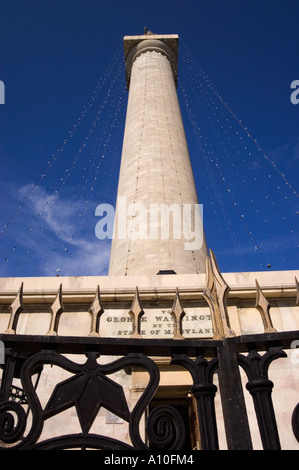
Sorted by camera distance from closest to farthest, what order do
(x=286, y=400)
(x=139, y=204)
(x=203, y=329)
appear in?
(x=286, y=400) < (x=203, y=329) < (x=139, y=204)

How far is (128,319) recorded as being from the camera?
568cm

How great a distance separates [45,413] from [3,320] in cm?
440

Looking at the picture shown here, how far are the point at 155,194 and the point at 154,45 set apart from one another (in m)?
12.7

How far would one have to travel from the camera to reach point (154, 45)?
1989cm

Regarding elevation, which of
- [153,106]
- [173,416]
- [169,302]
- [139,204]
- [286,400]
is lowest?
[173,416]

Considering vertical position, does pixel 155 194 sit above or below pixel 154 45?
below

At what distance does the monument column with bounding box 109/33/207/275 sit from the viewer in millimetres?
9945

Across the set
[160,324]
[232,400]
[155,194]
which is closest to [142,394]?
[232,400]

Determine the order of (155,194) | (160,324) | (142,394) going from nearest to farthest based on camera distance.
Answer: (142,394) < (160,324) < (155,194)

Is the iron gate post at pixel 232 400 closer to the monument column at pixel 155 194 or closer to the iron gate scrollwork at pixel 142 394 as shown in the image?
the iron gate scrollwork at pixel 142 394

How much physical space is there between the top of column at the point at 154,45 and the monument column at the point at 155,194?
10.7ft

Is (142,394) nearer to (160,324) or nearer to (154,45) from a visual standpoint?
(160,324)
